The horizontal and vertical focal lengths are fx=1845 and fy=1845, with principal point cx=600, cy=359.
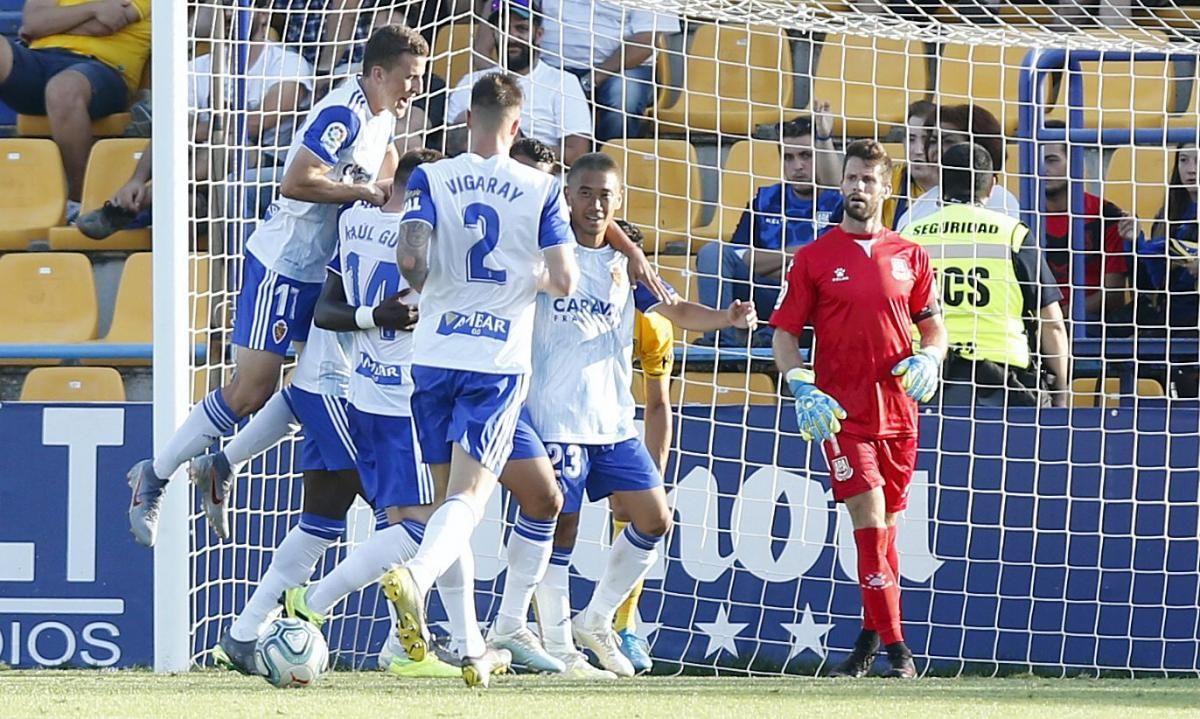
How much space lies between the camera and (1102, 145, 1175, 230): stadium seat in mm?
7543

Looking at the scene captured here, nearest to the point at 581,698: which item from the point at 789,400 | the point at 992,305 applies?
the point at 789,400

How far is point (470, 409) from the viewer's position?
15.8 ft

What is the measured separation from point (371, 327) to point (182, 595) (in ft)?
3.89

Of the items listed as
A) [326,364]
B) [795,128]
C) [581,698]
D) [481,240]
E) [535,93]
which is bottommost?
[581,698]

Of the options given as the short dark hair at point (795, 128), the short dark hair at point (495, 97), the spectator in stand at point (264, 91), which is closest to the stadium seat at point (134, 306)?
the spectator in stand at point (264, 91)

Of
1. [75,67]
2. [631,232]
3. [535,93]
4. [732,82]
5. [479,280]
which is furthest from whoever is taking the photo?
[732,82]

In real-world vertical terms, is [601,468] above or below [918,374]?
below

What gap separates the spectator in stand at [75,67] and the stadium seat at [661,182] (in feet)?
7.08

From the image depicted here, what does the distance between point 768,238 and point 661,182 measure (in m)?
0.64

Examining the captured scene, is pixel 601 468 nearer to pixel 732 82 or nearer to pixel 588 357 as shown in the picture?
pixel 588 357

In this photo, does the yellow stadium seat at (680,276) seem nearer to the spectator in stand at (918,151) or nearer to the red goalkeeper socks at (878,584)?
the spectator in stand at (918,151)

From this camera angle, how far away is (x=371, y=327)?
5.54 metres

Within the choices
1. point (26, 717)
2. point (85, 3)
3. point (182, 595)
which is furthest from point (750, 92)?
point (26, 717)

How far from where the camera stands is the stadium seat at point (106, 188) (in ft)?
25.5
